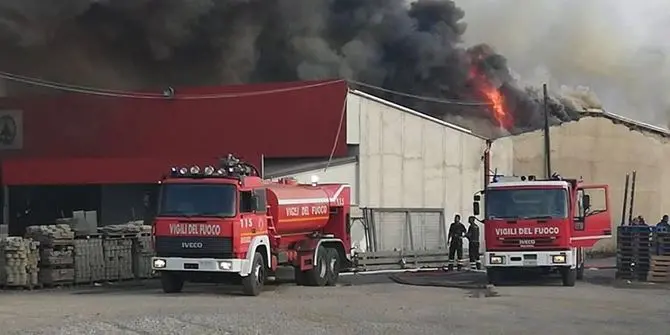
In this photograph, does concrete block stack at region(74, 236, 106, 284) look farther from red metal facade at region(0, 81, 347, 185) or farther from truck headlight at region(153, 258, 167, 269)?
red metal facade at region(0, 81, 347, 185)

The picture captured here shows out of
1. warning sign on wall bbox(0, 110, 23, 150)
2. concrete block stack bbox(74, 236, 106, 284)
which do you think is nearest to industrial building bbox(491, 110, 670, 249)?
warning sign on wall bbox(0, 110, 23, 150)

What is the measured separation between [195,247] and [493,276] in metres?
7.71

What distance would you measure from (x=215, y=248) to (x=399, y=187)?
54.5 ft

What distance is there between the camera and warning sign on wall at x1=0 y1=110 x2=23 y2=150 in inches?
1479

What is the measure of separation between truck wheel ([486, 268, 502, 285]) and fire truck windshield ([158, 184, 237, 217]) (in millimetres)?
6751

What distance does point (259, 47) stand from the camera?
4653 cm

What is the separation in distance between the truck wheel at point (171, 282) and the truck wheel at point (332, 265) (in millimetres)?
4063

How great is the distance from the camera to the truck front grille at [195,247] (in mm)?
18109

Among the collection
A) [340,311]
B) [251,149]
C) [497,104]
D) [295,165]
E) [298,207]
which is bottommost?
[340,311]

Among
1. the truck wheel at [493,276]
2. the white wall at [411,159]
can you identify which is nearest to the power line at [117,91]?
the white wall at [411,159]

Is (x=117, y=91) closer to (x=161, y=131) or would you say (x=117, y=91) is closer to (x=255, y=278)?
(x=161, y=131)

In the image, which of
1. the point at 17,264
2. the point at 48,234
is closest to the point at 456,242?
the point at 48,234

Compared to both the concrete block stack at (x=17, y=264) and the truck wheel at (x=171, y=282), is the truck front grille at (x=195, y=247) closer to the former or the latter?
the truck wheel at (x=171, y=282)

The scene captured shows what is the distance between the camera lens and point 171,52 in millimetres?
41562
